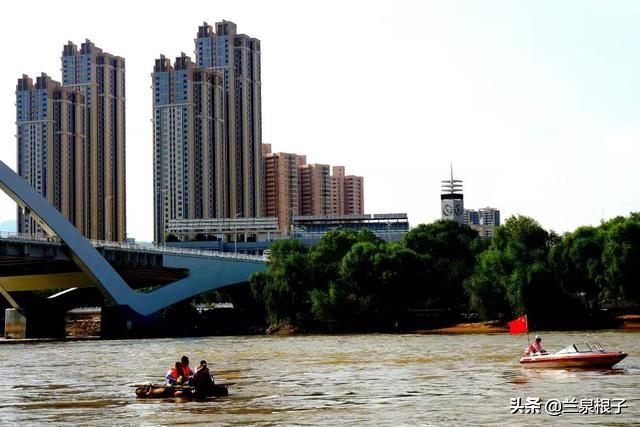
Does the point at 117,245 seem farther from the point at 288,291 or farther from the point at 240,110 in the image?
the point at 240,110

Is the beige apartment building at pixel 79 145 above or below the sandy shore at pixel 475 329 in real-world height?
above

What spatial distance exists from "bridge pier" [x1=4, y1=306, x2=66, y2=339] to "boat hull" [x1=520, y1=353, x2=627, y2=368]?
71.7 m

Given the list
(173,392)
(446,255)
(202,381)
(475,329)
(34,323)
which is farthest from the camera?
(446,255)

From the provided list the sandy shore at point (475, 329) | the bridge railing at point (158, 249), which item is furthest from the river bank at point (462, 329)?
the bridge railing at point (158, 249)

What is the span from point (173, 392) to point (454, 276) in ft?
213

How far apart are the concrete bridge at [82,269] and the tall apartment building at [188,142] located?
210ft

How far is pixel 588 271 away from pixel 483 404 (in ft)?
180

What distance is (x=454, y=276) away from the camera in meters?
96.2

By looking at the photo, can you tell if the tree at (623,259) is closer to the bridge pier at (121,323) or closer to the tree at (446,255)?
the tree at (446,255)

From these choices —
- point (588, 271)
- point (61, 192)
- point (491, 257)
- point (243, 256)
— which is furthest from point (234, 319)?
point (61, 192)

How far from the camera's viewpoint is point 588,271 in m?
81.4

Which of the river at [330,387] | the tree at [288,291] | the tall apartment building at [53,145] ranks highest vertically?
the tall apartment building at [53,145]

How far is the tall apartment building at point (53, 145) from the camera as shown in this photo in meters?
179

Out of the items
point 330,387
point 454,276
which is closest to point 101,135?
point 454,276
